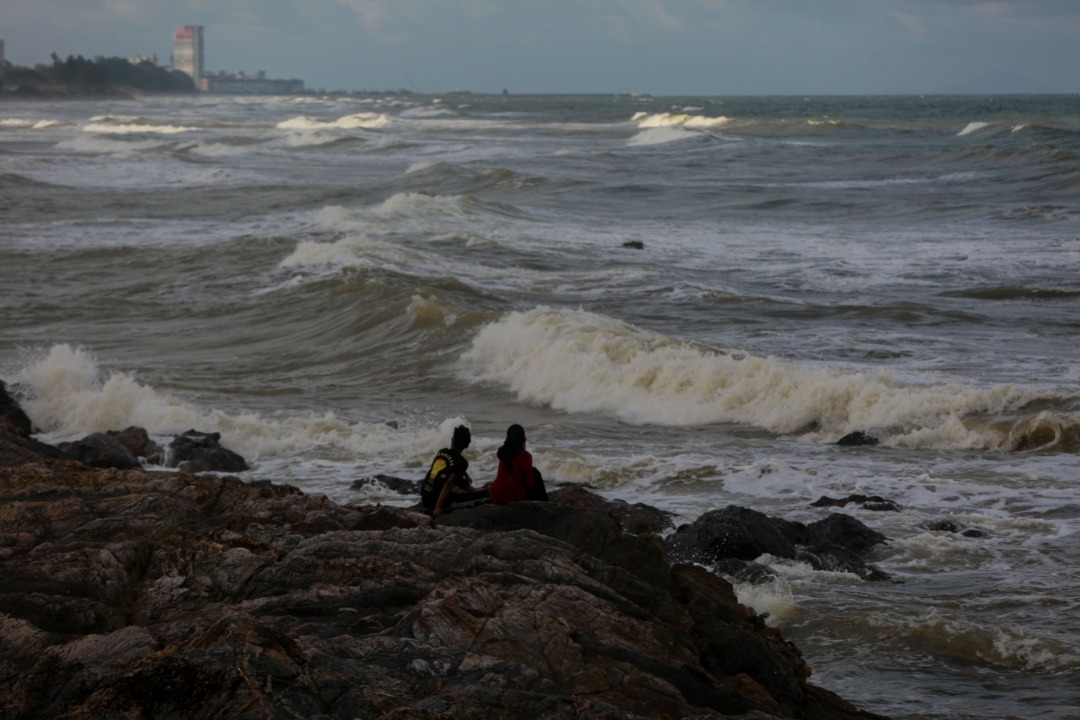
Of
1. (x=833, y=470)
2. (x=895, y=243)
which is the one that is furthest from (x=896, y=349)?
(x=895, y=243)

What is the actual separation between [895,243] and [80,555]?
72.9ft

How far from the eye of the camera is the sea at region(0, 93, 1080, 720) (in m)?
8.30

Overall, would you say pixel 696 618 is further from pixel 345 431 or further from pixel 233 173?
pixel 233 173

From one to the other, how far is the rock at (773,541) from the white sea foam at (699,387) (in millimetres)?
3726

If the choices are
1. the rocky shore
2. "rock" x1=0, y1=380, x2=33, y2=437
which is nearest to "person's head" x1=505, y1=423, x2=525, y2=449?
the rocky shore

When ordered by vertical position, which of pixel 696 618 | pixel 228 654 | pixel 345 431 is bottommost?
pixel 345 431

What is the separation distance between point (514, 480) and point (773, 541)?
2.11m

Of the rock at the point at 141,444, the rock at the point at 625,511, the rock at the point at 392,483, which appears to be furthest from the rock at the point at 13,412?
the rock at the point at 625,511

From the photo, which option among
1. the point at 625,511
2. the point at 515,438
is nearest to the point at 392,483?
the point at 625,511

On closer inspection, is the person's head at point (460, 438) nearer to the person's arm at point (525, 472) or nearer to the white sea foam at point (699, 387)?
the person's arm at point (525, 472)

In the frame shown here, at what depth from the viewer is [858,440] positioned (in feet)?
41.4

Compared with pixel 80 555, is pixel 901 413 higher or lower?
lower

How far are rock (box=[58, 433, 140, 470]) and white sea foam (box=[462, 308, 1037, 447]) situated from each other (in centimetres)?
505

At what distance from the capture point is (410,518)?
673 cm
